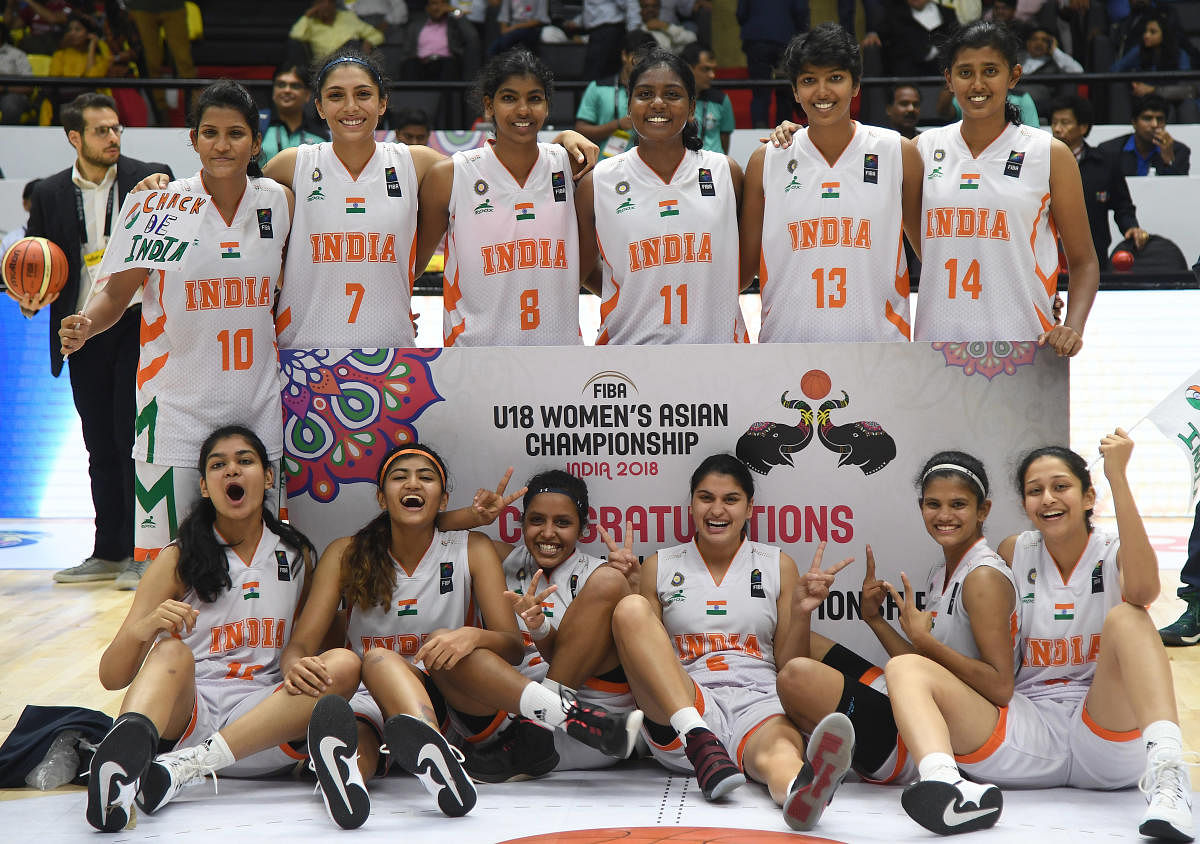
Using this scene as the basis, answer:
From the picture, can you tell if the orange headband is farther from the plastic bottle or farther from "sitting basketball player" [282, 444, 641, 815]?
the plastic bottle

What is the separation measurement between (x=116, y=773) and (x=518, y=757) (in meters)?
1.11

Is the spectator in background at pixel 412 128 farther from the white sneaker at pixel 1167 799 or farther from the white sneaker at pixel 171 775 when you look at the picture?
the white sneaker at pixel 1167 799

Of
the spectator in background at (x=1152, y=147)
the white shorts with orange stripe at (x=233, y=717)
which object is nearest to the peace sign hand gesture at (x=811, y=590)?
the white shorts with orange stripe at (x=233, y=717)

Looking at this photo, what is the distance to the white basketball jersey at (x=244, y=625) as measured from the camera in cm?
368

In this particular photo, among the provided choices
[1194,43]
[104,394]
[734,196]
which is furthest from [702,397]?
[1194,43]

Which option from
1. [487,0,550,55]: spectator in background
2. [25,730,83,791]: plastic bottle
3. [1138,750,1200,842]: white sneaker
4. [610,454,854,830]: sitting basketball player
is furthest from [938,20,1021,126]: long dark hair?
[487,0,550,55]: spectator in background

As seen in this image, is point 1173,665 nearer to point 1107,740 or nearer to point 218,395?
point 1107,740

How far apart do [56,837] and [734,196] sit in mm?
2915

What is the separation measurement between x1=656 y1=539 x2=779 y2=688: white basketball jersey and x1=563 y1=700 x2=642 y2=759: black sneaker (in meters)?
0.36

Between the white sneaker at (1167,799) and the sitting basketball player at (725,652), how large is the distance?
728mm

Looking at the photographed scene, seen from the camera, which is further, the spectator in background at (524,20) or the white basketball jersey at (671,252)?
the spectator in background at (524,20)

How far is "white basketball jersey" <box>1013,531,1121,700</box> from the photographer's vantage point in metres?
3.50

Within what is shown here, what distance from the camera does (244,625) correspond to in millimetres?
3715

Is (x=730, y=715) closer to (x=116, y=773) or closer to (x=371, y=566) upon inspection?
(x=371, y=566)
